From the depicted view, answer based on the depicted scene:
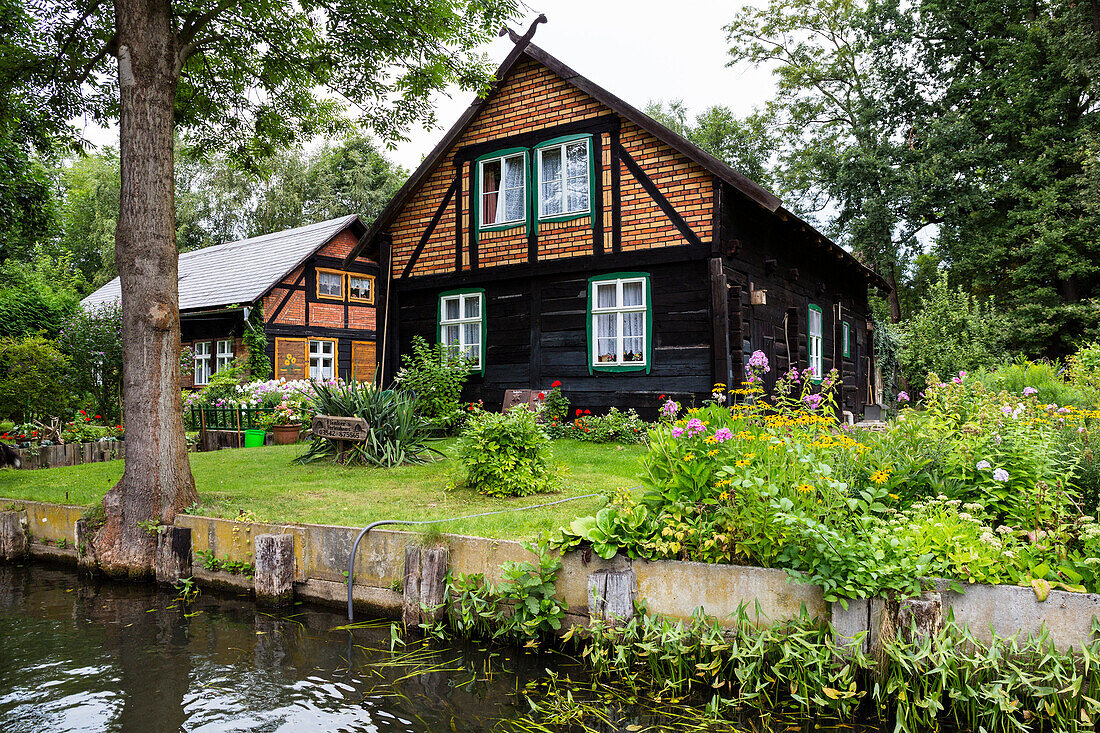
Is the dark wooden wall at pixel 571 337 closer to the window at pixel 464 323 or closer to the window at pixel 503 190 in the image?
the window at pixel 464 323

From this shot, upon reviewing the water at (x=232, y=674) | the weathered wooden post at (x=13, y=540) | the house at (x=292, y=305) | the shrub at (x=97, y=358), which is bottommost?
Answer: the water at (x=232, y=674)

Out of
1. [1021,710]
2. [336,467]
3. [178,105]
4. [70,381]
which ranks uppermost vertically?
[178,105]

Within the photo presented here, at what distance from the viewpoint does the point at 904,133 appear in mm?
26000

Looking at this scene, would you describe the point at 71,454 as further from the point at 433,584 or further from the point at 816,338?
the point at 816,338

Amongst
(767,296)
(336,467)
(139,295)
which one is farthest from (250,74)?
(767,296)

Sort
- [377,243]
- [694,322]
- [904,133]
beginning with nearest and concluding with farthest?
[694,322], [377,243], [904,133]

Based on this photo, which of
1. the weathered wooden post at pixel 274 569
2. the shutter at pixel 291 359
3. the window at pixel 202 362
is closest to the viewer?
the weathered wooden post at pixel 274 569

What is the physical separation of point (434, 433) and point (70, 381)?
7.33 metres

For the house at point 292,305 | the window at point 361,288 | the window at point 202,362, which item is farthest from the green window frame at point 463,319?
the window at point 202,362

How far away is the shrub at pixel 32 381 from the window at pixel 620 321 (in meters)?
10.0

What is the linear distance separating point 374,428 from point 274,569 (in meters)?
4.50

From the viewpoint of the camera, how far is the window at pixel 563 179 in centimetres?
1284

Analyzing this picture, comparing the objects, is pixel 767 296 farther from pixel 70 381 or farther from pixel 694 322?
pixel 70 381

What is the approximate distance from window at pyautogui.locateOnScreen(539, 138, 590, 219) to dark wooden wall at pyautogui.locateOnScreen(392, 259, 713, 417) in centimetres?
131
